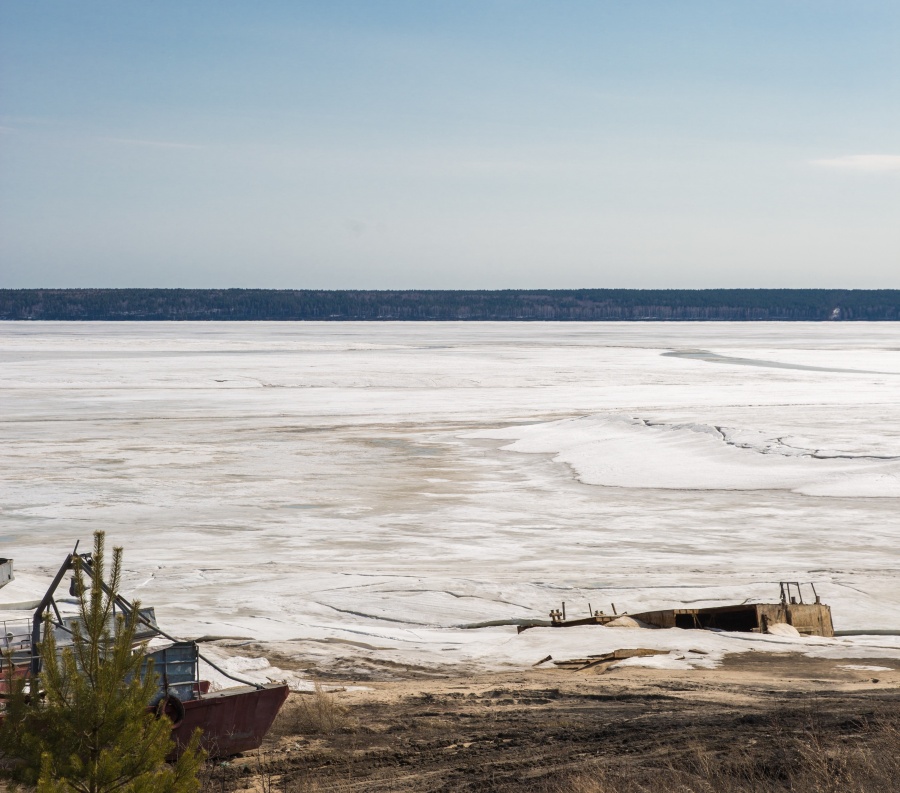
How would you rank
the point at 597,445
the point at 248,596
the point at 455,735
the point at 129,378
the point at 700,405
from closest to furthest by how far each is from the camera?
1. the point at 455,735
2. the point at 248,596
3. the point at 597,445
4. the point at 700,405
5. the point at 129,378

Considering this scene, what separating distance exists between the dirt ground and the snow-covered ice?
1.32 meters

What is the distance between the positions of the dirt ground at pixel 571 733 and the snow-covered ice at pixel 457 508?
4.35 ft

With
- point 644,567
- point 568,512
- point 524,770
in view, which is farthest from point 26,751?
point 568,512

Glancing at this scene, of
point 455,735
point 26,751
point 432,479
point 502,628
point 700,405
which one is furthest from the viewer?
point 700,405

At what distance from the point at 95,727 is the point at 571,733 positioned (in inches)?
175

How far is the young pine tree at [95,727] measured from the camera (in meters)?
5.33

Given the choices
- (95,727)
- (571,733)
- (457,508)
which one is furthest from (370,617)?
(95,727)

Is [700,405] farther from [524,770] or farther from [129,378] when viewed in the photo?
[524,770]

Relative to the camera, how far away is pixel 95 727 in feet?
17.7

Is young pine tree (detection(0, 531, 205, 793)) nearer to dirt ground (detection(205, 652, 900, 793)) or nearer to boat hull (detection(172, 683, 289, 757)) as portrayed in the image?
dirt ground (detection(205, 652, 900, 793))

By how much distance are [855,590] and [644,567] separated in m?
2.60

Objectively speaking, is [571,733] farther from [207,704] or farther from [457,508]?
[457,508]

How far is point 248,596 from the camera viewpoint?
1354 centimetres

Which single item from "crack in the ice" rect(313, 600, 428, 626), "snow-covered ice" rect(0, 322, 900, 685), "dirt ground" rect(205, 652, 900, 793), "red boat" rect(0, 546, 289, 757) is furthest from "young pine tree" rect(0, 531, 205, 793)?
"crack in the ice" rect(313, 600, 428, 626)
